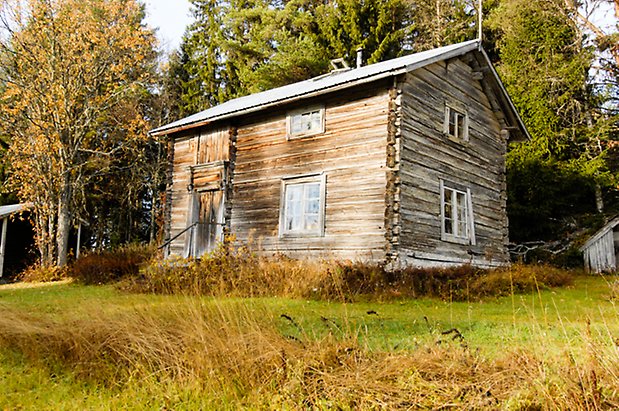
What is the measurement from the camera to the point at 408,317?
855 centimetres

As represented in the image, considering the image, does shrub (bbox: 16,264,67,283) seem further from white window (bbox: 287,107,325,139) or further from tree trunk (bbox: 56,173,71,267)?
white window (bbox: 287,107,325,139)

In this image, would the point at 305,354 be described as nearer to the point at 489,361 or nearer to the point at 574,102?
the point at 489,361

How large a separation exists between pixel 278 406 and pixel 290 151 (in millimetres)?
11956

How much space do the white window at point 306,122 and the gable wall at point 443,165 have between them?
103 inches

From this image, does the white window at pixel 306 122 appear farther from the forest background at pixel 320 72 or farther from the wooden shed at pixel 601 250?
the wooden shed at pixel 601 250

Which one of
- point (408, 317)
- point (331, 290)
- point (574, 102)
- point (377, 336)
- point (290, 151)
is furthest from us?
point (574, 102)

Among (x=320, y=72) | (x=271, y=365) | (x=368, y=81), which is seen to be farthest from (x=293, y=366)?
(x=320, y=72)

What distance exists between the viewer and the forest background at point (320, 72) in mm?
21547

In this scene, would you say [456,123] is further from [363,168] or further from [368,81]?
[363,168]

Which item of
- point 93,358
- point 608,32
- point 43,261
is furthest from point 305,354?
point 608,32

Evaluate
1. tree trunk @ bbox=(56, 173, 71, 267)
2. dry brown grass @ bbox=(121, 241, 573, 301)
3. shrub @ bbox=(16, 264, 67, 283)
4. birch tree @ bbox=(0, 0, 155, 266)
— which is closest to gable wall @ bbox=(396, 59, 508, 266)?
dry brown grass @ bbox=(121, 241, 573, 301)

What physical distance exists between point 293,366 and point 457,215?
39.0 feet

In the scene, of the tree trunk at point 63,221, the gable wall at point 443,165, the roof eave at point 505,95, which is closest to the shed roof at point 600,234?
the gable wall at point 443,165

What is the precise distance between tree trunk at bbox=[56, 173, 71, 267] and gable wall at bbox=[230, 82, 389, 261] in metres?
9.22
